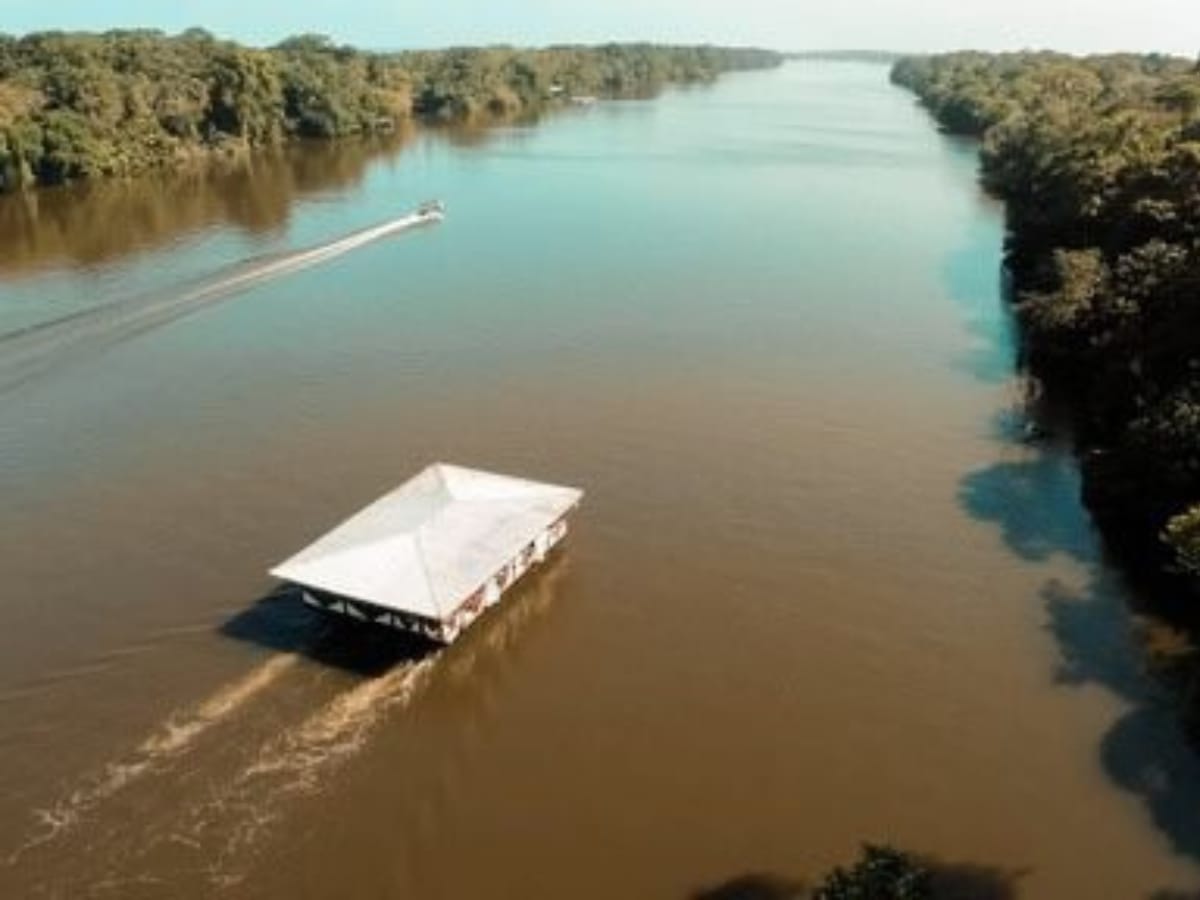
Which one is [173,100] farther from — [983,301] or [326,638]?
[326,638]

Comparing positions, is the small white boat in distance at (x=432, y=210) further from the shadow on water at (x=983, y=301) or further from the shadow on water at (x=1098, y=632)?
the shadow on water at (x=1098, y=632)

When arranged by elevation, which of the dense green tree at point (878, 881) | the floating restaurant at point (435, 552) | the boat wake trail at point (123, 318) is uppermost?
the boat wake trail at point (123, 318)

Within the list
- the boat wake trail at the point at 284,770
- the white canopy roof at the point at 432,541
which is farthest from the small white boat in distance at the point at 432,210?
the boat wake trail at the point at 284,770

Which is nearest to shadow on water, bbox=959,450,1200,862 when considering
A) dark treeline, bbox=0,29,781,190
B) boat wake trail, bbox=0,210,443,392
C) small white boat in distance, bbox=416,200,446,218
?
boat wake trail, bbox=0,210,443,392

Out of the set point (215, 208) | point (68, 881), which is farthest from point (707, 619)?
point (215, 208)

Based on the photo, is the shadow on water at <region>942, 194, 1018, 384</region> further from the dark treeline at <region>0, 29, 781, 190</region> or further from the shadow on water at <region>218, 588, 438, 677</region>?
the dark treeline at <region>0, 29, 781, 190</region>

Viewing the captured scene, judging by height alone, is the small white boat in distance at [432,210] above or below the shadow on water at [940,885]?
above

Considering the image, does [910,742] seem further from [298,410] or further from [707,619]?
[298,410]
